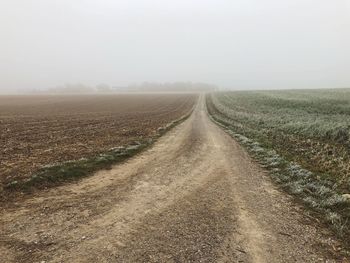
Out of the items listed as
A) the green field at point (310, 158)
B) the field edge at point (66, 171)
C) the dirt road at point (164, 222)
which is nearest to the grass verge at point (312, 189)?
the green field at point (310, 158)

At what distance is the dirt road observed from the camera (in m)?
7.31

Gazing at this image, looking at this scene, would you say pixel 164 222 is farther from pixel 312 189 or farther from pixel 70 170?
pixel 312 189

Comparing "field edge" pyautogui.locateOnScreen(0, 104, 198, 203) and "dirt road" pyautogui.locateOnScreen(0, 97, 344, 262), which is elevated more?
"field edge" pyautogui.locateOnScreen(0, 104, 198, 203)

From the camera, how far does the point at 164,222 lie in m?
8.91

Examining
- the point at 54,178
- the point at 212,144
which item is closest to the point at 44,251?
the point at 54,178

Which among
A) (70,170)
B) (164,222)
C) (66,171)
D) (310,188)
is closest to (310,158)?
(310,188)

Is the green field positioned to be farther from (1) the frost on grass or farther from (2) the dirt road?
(2) the dirt road

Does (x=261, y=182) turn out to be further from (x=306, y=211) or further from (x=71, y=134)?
(x=71, y=134)

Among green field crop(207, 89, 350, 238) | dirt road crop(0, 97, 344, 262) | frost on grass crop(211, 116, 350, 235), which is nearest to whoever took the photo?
dirt road crop(0, 97, 344, 262)

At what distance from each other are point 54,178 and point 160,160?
510 cm

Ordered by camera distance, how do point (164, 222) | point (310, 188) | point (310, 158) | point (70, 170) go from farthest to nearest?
point (310, 158) < point (70, 170) < point (310, 188) < point (164, 222)

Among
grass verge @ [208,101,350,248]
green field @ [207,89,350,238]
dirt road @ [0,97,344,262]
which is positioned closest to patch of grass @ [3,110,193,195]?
dirt road @ [0,97,344,262]

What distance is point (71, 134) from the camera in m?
23.1

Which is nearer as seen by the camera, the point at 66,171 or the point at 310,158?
the point at 66,171
